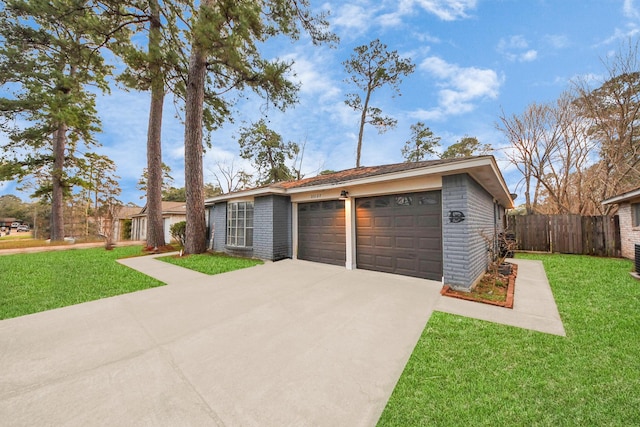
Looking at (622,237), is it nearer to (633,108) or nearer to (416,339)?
(633,108)

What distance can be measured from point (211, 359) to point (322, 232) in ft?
17.5

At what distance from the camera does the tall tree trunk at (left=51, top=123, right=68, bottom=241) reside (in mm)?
14430

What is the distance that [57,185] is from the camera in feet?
47.3

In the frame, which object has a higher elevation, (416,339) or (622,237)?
(622,237)

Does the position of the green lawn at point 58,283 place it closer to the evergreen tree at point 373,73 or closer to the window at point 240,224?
the window at point 240,224

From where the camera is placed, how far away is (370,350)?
8.63 feet

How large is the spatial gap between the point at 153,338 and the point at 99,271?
5.44m

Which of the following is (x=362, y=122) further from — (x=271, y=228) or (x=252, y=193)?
(x=271, y=228)

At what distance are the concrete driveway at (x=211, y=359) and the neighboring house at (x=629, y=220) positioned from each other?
8.68 m

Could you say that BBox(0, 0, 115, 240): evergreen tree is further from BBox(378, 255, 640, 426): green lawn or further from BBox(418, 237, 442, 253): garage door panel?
BBox(378, 255, 640, 426): green lawn

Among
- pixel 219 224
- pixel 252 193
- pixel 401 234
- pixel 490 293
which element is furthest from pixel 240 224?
pixel 490 293

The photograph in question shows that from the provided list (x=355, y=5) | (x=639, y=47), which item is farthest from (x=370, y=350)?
(x=639, y=47)

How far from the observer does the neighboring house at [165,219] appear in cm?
1681

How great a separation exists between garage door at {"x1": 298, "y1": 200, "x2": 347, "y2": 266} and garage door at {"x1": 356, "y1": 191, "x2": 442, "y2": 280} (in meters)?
0.62
